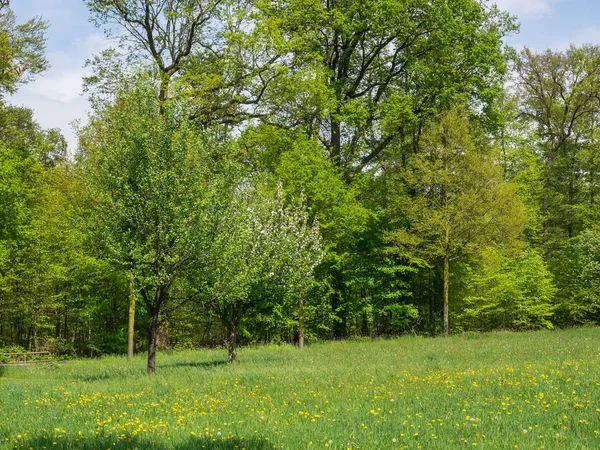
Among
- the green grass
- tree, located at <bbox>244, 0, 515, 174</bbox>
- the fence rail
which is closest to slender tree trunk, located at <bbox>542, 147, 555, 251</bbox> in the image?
tree, located at <bbox>244, 0, 515, 174</bbox>

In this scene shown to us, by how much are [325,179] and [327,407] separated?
59.3 feet

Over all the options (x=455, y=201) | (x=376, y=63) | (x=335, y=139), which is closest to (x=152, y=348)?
(x=455, y=201)

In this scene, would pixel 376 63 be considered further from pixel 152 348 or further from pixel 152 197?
pixel 152 348

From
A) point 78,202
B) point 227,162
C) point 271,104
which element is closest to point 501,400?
point 227,162

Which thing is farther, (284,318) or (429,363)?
(284,318)

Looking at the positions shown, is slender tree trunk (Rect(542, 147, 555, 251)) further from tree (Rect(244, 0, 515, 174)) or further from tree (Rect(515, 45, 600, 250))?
tree (Rect(244, 0, 515, 174))

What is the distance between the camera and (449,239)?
30328 mm

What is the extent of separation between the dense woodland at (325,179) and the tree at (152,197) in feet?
3.48

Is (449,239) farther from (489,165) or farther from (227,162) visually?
(227,162)

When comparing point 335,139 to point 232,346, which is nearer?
point 232,346

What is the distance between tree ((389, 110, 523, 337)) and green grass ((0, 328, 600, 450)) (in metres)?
12.7

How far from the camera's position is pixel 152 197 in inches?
651

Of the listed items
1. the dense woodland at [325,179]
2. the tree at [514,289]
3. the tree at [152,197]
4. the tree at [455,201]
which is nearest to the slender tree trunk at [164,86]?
the dense woodland at [325,179]

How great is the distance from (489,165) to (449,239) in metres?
4.82
